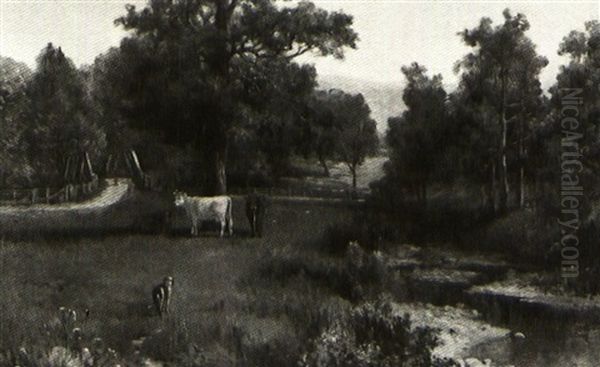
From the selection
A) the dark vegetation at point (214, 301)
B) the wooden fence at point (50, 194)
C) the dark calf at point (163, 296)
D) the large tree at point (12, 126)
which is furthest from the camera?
the wooden fence at point (50, 194)

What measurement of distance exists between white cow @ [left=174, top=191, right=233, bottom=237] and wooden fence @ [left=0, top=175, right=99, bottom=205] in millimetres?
618

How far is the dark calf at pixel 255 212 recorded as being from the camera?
5363 millimetres

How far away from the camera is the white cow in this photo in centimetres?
527

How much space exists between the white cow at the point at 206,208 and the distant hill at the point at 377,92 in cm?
107

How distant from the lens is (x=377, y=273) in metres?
5.27

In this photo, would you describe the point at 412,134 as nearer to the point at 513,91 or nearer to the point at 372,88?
the point at 372,88

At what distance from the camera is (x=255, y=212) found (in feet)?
17.7

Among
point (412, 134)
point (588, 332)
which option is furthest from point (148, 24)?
point (588, 332)

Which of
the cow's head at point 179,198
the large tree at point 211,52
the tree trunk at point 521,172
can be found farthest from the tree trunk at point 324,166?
the tree trunk at point 521,172

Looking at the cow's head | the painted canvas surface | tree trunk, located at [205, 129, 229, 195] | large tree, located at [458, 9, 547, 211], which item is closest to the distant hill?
the painted canvas surface

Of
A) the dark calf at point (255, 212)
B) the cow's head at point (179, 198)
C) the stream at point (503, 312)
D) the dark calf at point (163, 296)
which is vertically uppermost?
the cow's head at point (179, 198)

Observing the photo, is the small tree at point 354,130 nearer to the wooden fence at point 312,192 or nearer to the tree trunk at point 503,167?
the wooden fence at point 312,192

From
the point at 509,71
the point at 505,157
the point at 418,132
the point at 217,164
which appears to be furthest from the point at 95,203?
the point at 509,71

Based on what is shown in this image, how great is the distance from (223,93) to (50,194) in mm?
1361
